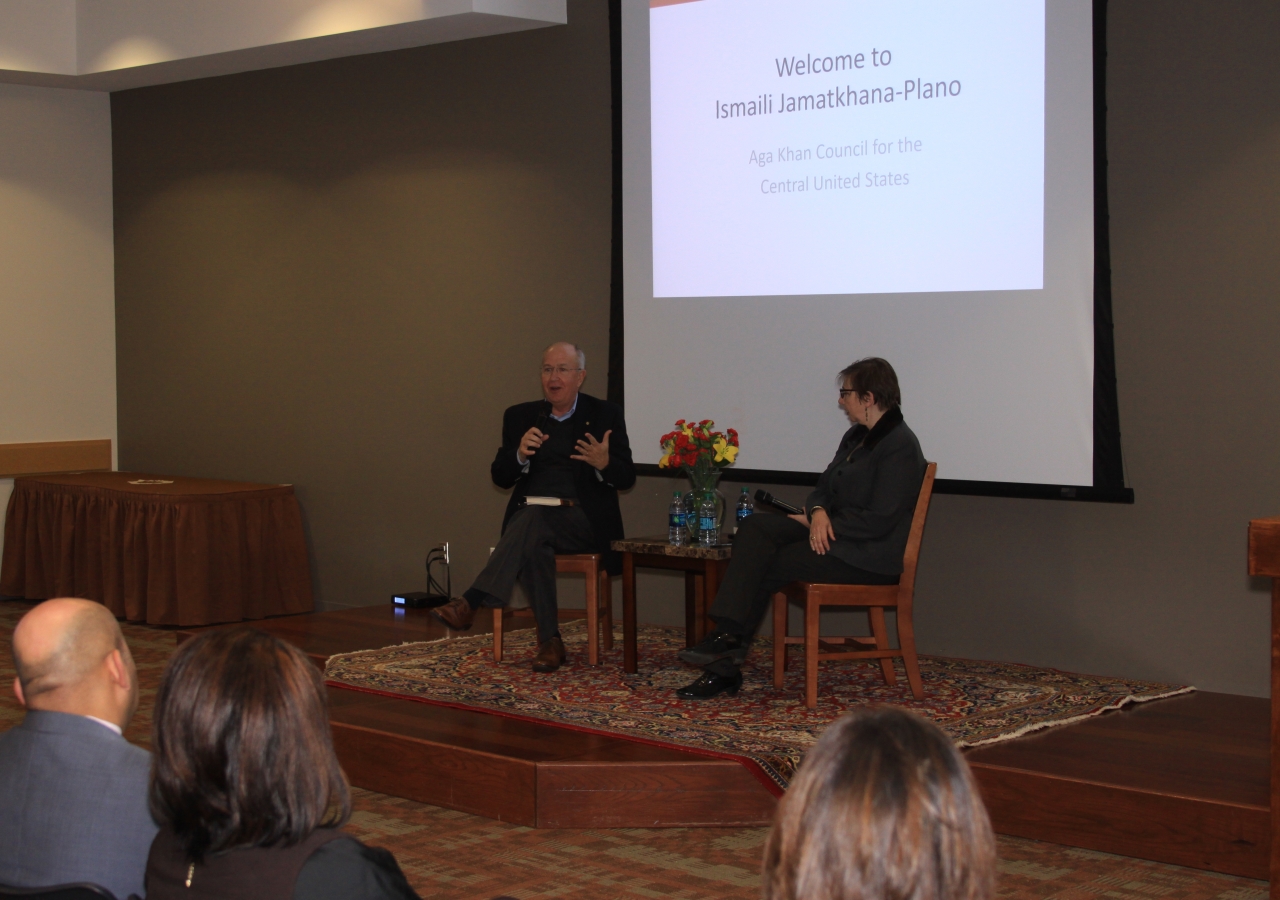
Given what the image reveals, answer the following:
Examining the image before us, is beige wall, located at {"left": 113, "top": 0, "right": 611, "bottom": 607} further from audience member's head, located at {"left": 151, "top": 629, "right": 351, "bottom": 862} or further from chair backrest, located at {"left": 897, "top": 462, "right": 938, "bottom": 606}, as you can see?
audience member's head, located at {"left": 151, "top": 629, "right": 351, "bottom": 862}

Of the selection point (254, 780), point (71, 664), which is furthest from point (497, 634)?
point (254, 780)

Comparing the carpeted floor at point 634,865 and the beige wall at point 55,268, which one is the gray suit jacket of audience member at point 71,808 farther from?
the beige wall at point 55,268

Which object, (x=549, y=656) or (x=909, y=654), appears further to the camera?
(x=549, y=656)

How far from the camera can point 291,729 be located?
1497 millimetres

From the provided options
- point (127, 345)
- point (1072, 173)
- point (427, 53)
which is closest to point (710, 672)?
point (1072, 173)

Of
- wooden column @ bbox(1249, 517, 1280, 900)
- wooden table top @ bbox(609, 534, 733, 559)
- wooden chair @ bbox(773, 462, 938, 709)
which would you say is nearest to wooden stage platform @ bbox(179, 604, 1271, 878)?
wooden column @ bbox(1249, 517, 1280, 900)

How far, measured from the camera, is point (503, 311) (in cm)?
667

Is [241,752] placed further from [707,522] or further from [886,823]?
[707,522]

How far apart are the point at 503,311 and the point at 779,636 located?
8.62 ft

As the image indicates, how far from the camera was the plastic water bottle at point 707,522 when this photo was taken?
5.03 m

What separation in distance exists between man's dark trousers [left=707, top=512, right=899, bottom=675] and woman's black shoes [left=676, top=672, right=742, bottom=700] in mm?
27

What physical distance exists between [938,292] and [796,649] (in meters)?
1.57

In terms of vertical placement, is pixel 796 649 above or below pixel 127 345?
below

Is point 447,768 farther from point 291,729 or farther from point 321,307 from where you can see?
point 321,307
